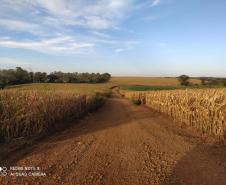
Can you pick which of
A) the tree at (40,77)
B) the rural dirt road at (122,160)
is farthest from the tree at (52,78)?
the rural dirt road at (122,160)

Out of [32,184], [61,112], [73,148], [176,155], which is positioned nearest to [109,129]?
[61,112]

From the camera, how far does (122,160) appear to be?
22.1 feet

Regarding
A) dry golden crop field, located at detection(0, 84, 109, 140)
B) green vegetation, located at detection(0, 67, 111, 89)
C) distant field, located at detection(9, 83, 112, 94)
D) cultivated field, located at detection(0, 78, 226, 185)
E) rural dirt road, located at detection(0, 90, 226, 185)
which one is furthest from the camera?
green vegetation, located at detection(0, 67, 111, 89)

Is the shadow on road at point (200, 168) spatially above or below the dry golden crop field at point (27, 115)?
below

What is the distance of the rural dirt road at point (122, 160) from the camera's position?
536 cm

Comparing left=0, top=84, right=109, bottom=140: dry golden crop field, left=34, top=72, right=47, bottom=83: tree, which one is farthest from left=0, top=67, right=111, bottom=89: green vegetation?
left=0, top=84, right=109, bottom=140: dry golden crop field

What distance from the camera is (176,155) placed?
294 inches

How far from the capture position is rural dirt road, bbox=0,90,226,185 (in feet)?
17.6

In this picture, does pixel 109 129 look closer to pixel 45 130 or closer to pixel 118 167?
pixel 45 130

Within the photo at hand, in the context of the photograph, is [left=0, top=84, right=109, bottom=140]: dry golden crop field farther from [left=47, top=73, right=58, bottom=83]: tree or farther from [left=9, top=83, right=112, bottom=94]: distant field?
[left=47, top=73, right=58, bottom=83]: tree

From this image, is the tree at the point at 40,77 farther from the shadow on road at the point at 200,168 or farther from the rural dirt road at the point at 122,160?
the shadow on road at the point at 200,168

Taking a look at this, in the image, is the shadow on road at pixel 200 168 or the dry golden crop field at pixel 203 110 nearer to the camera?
the shadow on road at pixel 200 168

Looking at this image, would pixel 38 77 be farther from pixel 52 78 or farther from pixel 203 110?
pixel 203 110

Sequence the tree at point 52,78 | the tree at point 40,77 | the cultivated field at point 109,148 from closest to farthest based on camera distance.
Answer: the cultivated field at point 109,148, the tree at point 40,77, the tree at point 52,78
